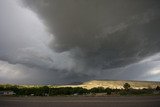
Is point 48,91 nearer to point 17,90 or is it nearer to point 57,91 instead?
point 57,91

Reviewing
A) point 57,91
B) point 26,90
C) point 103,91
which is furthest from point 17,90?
point 103,91

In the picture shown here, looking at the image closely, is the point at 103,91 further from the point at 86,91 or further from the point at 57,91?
the point at 57,91

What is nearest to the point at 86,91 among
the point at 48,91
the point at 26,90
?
the point at 48,91

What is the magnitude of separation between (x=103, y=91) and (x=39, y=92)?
4159 centimetres

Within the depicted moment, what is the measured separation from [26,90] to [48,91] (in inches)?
542

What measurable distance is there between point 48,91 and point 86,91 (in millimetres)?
24307

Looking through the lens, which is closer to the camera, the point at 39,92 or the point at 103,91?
the point at 39,92

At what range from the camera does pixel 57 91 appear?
156 m

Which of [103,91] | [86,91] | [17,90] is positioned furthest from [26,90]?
[103,91]

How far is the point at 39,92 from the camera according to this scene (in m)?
153

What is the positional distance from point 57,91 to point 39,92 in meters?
11.1

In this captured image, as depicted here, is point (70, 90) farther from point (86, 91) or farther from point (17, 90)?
point (17, 90)

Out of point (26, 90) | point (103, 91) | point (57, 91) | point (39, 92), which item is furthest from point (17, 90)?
point (103, 91)

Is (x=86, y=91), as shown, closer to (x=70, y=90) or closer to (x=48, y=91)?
(x=70, y=90)
